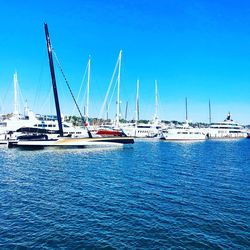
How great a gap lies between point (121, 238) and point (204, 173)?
27308 mm

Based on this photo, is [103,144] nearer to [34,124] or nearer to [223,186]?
[34,124]

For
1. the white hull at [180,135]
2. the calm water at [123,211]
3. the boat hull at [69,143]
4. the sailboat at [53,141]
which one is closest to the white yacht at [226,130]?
the white hull at [180,135]

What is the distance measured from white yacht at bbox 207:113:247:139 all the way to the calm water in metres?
138

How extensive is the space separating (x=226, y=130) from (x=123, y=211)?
165 metres

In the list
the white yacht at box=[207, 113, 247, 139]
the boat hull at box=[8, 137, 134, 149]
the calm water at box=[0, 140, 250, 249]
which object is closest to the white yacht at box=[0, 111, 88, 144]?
the boat hull at box=[8, 137, 134, 149]

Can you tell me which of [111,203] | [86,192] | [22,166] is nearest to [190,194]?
[111,203]

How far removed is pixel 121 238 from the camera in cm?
→ 1780

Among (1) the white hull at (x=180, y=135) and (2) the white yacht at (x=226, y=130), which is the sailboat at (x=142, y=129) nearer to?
(1) the white hull at (x=180, y=135)

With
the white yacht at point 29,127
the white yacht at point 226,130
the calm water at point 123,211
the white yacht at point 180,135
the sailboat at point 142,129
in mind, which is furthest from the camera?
the white yacht at point 226,130

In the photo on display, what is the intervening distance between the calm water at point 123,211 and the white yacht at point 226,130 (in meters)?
138

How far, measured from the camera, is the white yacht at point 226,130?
173 m

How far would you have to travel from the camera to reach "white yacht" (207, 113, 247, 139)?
173 meters

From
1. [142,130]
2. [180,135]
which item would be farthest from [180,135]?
[142,130]

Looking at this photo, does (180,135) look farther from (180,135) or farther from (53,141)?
(53,141)
